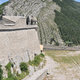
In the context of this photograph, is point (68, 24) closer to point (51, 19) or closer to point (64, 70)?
point (51, 19)

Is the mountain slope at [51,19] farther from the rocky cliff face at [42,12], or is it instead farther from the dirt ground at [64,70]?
the dirt ground at [64,70]

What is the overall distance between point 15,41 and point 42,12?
66.7 meters

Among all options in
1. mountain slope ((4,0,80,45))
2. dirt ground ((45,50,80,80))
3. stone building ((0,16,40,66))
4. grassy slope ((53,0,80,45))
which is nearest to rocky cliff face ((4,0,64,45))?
mountain slope ((4,0,80,45))

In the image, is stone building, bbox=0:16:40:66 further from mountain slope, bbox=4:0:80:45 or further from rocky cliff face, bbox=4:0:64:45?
rocky cliff face, bbox=4:0:64:45

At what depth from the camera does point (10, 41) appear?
24906mm

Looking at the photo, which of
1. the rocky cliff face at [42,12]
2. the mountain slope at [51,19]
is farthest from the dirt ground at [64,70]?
the rocky cliff face at [42,12]

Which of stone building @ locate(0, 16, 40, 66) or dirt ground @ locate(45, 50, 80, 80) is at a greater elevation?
stone building @ locate(0, 16, 40, 66)

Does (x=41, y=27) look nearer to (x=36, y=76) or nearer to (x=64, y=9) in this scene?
(x=64, y=9)

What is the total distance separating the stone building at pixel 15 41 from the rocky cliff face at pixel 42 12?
1796 inches

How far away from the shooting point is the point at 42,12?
91375mm

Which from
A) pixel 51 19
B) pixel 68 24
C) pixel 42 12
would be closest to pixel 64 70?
pixel 51 19

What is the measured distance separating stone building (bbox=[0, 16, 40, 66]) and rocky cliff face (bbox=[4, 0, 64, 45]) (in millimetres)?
45607

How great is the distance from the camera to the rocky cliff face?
79.2 metres

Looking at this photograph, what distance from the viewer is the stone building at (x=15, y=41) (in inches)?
902
